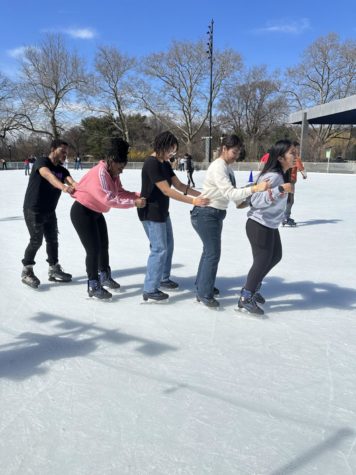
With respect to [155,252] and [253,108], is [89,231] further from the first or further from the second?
[253,108]

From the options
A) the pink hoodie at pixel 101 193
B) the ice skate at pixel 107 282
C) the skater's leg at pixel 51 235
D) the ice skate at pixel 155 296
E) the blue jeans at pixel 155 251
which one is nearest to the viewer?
the pink hoodie at pixel 101 193

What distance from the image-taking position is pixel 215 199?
9.58 feet

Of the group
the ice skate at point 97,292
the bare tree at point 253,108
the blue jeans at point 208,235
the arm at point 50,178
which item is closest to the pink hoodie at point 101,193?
the arm at point 50,178

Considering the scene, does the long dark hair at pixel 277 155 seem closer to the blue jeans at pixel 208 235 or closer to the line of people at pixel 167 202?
the line of people at pixel 167 202

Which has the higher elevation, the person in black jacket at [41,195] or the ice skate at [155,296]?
the person in black jacket at [41,195]

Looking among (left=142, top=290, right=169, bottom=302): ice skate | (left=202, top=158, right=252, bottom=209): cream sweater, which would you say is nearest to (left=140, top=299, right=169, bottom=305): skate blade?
(left=142, top=290, right=169, bottom=302): ice skate

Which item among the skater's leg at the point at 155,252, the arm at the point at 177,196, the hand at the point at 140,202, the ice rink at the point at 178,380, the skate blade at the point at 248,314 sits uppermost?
the arm at the point at 177,196

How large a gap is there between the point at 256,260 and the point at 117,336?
3.86ft

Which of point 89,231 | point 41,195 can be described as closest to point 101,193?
point 89,231

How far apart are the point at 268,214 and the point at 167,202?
2.78 feet

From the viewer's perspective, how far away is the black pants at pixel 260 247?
9.55ft

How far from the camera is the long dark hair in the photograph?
9.08ft

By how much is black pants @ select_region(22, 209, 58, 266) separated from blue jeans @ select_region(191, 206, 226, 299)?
1.47m

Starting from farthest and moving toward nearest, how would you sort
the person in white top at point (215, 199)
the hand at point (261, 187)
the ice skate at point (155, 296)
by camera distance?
the ice skate at point (155, 296) < the person in white top at point (215, 199) < the hand at point (261, 187)
